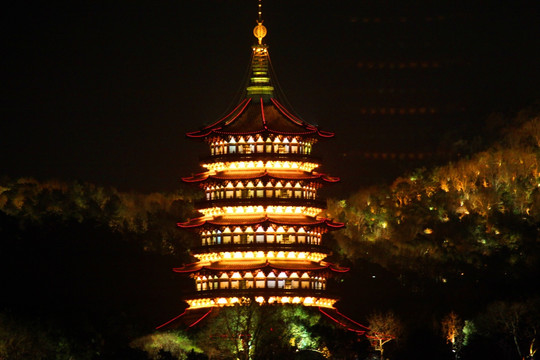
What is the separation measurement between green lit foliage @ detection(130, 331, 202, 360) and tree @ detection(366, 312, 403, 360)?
10756 mm

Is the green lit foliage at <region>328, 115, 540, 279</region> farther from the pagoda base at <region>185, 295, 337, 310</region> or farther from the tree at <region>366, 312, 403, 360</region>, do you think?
the pagoda base at <region>185, 295, 337, 310</region>

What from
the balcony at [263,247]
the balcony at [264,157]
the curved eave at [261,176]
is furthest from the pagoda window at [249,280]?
the balcony at [264,157]

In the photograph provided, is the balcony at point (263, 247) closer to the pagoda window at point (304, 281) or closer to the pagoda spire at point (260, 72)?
the pagoda window at point (304, 281)

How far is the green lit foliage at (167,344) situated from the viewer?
237 ft

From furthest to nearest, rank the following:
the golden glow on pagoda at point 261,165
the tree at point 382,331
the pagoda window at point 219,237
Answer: the golden glow on pagoda at point 261,165 < the pagoda window at point 219,237 < the tree at point 382,331

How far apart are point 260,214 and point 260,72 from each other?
30.3ft

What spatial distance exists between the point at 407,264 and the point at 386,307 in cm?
1601

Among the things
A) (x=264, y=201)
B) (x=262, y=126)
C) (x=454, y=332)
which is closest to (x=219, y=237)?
(x=264, y=201)

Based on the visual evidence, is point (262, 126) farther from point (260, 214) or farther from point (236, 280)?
point (236, 280)

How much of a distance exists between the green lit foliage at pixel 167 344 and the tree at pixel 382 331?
1076 centimetres

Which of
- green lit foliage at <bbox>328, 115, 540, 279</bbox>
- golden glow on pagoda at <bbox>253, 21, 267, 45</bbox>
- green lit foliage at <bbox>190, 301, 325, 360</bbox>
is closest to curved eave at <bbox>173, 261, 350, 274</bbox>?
green lit foliage at <bbox>190, 301, 325, 360</bbox>

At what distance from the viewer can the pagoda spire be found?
3258 inches

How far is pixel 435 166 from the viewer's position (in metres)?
135

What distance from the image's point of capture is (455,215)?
119 metres
